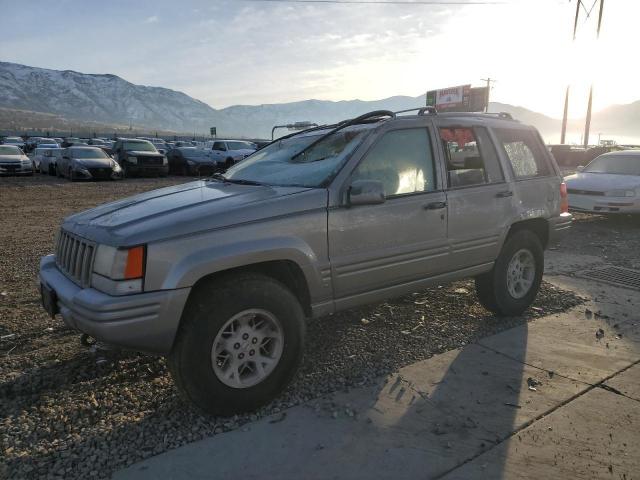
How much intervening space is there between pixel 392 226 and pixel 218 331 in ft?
4.77

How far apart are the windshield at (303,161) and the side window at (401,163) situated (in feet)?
0.52

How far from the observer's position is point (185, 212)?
2848 millimetres

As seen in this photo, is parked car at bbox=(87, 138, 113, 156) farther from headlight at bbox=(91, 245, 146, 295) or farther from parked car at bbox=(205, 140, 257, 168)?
headlight at bbox=(91, 245, 146, 295)

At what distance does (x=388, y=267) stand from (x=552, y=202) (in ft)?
7.29

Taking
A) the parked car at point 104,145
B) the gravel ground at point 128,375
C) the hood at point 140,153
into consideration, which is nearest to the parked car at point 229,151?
A: the hood at point 140,153

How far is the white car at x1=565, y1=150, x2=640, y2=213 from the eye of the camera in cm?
934

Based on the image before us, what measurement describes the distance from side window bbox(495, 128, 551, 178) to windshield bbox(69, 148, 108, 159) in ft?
61.5

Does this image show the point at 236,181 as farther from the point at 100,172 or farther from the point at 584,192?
the point at 100,172

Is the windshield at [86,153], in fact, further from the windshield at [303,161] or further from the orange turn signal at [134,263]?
the orange turn signal at [134,263]

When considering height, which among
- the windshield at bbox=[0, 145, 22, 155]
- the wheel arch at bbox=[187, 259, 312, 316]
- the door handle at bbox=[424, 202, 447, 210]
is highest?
the windshield at bbox=[0, 145, 22, 155]

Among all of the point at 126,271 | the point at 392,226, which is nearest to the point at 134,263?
the point at 126,271

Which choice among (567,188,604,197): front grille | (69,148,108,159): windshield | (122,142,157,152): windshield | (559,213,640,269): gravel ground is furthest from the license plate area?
(122,142,157,152): windshield

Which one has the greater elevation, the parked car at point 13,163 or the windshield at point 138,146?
the windshield at point 138,146

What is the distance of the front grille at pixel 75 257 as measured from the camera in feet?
9.21
